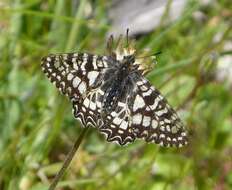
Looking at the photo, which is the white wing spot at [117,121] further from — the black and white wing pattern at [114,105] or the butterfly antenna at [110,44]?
the butterfly antenna at [110,44]

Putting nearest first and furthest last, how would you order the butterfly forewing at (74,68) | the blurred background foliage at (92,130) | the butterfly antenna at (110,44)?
the butterfly antenna at (110,44) → the butterfly forewing at (74,68) → the blurred background foliage at (92,130)

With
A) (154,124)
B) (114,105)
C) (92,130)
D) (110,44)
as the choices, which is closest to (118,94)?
(114,105)

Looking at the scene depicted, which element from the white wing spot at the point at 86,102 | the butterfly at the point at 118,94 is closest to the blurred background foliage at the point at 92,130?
the butterfly at the point at 118,94

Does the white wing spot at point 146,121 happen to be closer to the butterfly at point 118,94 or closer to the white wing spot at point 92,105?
the butterfly at point 118,94

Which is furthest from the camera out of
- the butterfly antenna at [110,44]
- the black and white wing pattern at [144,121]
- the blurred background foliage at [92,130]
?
the blurred background foliage at [92,130]

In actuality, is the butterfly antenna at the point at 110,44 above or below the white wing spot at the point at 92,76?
above

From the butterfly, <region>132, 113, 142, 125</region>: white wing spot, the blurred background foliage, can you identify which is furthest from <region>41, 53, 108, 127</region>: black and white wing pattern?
the blurred background foliage

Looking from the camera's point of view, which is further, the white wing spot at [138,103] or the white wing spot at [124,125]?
the white wing spot at [138,103]

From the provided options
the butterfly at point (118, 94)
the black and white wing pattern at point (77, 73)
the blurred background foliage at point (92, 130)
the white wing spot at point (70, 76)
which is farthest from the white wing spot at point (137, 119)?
the blurred background foliage at point (92, 130)
